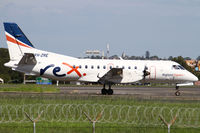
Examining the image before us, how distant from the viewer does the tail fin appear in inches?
1495

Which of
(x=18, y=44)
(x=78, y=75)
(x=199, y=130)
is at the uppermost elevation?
(x=18, y=44)

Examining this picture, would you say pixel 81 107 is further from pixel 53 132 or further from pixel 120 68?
pixel 120 68

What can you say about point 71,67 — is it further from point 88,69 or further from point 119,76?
point 119,76

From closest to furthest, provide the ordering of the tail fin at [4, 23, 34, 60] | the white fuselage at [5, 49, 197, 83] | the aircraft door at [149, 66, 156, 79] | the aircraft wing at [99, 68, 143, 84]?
the aircraft wing at [99, 68, 143, 84] < the white fuselage at [5, 49, 197, 83] < the tail fin at [4, 23, 34, 60] < the aircraft door at [149, 66, 156, 79]

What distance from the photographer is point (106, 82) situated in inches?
1489

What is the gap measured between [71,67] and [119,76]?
5.16 m

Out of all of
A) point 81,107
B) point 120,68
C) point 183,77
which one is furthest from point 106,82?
point 81,107

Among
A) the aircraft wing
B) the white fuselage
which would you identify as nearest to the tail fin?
the white fuselage

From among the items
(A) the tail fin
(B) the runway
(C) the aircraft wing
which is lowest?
(B) the runway

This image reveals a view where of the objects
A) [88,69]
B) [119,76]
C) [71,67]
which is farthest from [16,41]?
[119,76]

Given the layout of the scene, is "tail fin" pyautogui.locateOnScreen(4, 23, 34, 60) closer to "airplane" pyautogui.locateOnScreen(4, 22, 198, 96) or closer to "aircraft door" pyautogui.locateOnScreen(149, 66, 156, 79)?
"airplane" pyautogui.locateOnScreen(4, 22, 198, 96)

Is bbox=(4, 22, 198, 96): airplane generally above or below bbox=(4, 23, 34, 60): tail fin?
below

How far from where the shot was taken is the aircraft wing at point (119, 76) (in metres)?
37.2

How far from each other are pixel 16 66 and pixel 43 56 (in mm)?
3053
